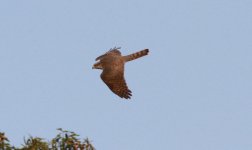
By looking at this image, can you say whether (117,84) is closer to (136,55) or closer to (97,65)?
(97,65)

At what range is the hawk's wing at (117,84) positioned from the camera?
2525 centimetres

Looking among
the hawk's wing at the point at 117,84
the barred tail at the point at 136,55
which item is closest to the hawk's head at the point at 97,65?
the hawk's wing at the point at 117,84

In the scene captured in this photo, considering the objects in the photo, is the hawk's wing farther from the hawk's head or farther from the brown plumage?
the hawk's head

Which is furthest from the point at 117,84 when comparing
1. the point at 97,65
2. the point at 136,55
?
the point at 136,55

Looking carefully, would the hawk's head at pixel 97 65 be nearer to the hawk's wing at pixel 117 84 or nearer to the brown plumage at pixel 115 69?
the brown plumage at pixel 115 69

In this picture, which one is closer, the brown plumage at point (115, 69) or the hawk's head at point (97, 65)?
the brown plumage at point (115, 69)

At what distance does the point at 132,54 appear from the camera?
90.8 feet

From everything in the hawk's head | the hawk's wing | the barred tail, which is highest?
the barred tail

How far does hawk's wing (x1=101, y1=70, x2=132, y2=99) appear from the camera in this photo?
2525cm

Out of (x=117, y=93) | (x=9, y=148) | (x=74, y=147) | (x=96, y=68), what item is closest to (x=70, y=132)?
(x=74, y=147)

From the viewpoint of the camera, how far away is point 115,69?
2631cm

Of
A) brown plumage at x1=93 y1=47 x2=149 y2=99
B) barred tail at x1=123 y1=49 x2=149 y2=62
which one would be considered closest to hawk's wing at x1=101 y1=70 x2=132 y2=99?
brown plumage at x1=93 y1=47 x2=149 y2=99

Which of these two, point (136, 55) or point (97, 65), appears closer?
point (97, 65)

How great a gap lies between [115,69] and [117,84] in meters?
0.99
